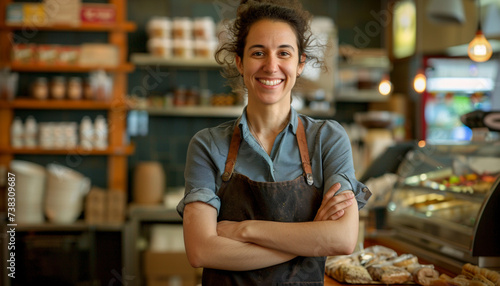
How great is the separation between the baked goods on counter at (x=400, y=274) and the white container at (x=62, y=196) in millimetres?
3025

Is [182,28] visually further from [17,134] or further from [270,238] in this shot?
[270,238]

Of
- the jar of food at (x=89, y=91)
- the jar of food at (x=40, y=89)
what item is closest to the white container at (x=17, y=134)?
the jar of food at (x=40, y=89)

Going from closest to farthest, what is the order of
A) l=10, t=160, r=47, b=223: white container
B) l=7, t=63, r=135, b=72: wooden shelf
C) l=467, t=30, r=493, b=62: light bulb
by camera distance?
1. l=467, t=30, r=493, b=62: light bulb
2. l=10, t=160, r=47, b=223: white container
3. l=7, t=63, r=135, b=72: wooden shelf

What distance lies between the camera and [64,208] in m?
4.42

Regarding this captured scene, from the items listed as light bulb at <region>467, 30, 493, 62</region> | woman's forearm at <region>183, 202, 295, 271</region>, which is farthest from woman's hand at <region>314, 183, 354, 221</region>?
light bulb at <region>467, 30, 493, 62</region>

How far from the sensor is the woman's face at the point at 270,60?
1476 mm

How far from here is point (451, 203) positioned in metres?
2.26

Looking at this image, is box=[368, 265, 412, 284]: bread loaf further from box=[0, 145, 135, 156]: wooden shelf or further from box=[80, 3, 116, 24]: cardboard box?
box=[80, 3, 116, 24]: cardboard box

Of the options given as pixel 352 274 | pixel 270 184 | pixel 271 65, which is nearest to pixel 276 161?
pixel 270 184

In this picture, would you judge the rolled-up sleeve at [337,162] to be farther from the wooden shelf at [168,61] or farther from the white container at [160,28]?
the white container at [160,28]

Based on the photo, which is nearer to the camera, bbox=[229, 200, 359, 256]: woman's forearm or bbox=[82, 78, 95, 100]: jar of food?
bbox=[229, 200, 359, 256]: woman's forearm

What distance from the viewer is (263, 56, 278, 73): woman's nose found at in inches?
57.4

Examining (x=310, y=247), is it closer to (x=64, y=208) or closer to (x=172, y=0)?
(x=64, y=208)

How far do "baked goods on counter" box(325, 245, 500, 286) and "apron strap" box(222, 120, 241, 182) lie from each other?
620 mm
